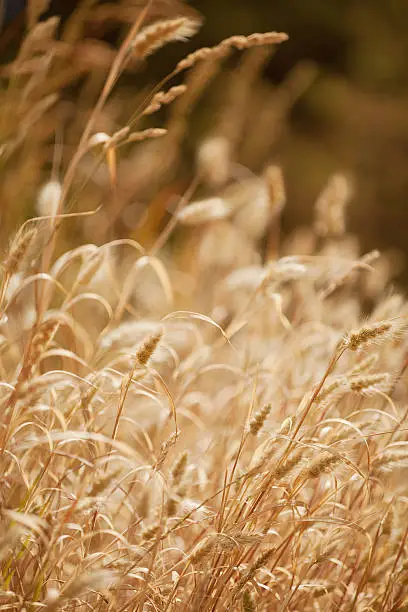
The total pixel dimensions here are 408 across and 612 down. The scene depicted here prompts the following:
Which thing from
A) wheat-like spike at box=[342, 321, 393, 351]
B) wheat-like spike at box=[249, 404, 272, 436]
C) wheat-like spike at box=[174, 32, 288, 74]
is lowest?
wheat-like spike at box=[249, 404, 272, 436]

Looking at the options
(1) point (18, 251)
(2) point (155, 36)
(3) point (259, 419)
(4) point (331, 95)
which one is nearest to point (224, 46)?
(2) point (155, 36)

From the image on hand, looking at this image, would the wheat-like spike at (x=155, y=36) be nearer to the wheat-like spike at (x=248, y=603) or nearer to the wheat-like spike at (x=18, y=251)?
the wheat-like spike at (x=18, y=251)

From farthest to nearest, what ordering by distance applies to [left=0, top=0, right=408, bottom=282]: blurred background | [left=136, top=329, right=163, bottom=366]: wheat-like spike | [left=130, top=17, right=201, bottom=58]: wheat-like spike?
1. [left=0, top=0, right=408, bottom=282]: blurred background
2. [left=130, top=17, right=201, bottom=58]: wheat-like spike
3. [left=136, top=329, right=163, bottom=366]: wheat-like spike

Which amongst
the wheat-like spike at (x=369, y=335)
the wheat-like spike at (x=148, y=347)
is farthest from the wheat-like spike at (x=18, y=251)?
the wheat-like spike at (x=369, y=335)

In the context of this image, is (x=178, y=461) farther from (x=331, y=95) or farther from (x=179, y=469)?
(x=331, y=95)

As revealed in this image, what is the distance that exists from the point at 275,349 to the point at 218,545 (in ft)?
2.57

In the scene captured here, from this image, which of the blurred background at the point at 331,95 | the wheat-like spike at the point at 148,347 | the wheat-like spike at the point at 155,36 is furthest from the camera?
the blurred background at the point at 331,95

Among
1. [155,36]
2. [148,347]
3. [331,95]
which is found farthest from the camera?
[331,95]

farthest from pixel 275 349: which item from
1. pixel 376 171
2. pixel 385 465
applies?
pixel 376 171

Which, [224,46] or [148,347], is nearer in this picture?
[148,347]

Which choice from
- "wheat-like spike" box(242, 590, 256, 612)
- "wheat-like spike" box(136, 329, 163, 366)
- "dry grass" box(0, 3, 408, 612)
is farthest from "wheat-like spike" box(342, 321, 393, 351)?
"wheat-like spike" box(242, 590, 256, 612)

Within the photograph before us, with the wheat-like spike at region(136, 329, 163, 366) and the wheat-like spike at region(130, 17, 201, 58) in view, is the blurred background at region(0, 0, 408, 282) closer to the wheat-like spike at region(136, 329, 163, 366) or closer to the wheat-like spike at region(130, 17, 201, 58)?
the wheat-like spike at region(130, 17, 201, 58)

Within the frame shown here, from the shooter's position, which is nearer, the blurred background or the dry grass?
the dry grass

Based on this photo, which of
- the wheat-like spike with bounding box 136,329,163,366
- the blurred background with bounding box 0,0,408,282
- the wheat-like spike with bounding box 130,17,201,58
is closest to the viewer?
the wheat-like spike with bounding box 136,329,163,366
